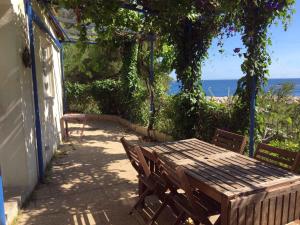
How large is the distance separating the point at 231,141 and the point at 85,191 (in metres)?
2.40

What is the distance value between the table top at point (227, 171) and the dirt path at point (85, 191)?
1.05 metres

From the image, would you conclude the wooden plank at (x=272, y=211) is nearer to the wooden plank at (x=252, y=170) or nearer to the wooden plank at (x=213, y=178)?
the wooden plank at (x=252, y=170)

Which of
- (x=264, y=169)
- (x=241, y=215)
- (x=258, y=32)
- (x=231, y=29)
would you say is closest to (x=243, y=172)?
(x=264, y=169)

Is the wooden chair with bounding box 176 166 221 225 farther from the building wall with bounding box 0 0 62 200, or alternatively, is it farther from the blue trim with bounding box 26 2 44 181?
the blue trim with bounding box 26 2 44 181

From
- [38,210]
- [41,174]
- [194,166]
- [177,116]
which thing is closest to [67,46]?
[177,116]

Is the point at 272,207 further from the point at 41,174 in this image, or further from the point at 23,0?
the point at 23,0

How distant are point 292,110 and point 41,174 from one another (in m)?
Answer: 4.85

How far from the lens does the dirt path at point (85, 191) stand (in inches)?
151

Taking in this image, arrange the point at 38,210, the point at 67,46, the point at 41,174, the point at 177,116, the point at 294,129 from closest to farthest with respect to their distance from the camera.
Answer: the point at 38,210 → the point at 41,174 → the point at 294,129 → the point at 177,116 → the point at 67,46

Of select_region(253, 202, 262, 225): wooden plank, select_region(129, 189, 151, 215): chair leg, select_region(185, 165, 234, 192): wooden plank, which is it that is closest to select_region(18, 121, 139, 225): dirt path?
select_region(129, 189, 151, 215): chair leg

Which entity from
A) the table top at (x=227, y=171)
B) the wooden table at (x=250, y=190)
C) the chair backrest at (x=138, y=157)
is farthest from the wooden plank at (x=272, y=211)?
the chair backrest at (x=138, y=157)

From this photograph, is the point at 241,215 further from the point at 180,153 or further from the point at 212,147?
the point at 212,147

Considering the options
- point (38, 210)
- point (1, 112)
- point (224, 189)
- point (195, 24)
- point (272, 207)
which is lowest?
point (38, 210)

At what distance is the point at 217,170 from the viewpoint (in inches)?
122
